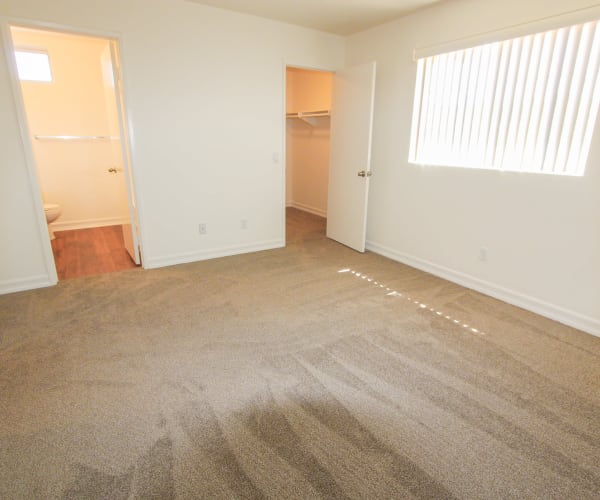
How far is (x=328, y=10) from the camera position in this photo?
345 cm

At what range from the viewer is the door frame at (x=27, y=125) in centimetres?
279

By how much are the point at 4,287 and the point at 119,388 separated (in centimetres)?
201

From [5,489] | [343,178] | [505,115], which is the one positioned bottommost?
[5,489]

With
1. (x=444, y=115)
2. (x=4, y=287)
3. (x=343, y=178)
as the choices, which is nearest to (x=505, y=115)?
(x=444, y=115)

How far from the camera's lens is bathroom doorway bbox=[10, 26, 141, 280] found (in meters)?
4.23

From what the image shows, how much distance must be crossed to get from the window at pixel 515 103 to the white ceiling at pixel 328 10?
56 centimetres

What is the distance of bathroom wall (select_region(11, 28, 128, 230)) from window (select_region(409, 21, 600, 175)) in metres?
3.80

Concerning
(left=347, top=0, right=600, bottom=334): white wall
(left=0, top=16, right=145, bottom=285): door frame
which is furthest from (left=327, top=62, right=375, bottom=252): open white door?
(left=0, top=16, right=145, bottom=285): door frame

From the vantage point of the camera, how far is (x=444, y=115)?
3402mm

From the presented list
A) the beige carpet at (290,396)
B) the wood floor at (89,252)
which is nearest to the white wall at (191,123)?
the wood floor at (89,252)

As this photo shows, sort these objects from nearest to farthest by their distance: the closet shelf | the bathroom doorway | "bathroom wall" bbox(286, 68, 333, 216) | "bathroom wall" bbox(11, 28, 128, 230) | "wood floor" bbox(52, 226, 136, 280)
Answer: "wood floor" bbox(52, 226, 136, 280) → the bathroom doorway → "bathroom wall" bbox(11, 28, 128, 230) → the closet shelf → "bathroom wall" bbox(286, 68, 333, 216)

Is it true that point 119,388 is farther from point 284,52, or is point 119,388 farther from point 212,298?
point 284,52

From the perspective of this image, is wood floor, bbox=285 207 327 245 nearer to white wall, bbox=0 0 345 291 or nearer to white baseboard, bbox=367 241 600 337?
white wall, bbox=0 0 345 291

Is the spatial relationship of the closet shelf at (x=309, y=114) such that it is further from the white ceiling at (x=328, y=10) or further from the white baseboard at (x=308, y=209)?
the white ceiling at (x=328, y=10)
